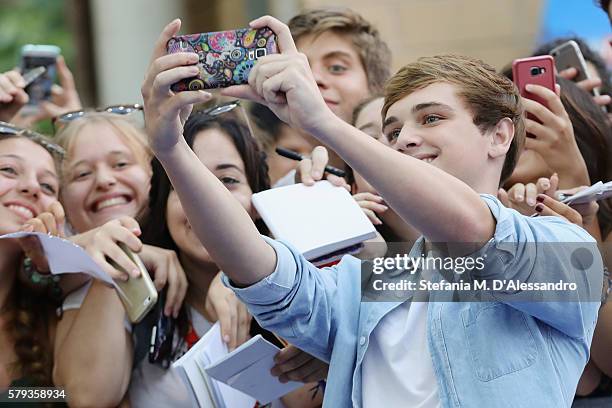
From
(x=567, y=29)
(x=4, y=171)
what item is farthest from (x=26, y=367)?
(x=567, y=29)

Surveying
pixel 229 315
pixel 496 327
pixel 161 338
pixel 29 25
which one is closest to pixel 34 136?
pixel 161 338

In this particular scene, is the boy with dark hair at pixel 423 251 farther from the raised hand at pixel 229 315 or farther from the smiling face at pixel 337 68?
the smiling face at pixel 337 68

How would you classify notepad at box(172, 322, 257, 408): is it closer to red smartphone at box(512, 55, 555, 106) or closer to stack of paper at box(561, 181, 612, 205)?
stack of paper at box(561, 181, 612, 205)

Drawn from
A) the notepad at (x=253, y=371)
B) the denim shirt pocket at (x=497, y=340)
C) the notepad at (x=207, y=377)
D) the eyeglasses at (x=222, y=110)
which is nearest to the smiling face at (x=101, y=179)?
the eyeglasses at (x=222, y=110)

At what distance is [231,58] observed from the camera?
2.00 m

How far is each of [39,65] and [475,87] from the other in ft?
5.49

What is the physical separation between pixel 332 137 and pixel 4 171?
123 centimetres

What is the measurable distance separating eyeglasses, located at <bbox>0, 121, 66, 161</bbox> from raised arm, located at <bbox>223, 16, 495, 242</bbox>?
1.14 meters

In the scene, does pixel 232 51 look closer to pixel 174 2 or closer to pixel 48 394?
pixel 48 394

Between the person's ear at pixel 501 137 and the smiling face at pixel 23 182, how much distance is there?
1.19 m

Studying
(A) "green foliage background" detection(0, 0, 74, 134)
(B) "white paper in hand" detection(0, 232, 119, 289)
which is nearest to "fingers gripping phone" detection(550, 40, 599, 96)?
(B) "white paper in hand" detection(0, 232, 119, 289)

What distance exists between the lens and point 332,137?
6.04 feet

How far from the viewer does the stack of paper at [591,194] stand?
2.35m

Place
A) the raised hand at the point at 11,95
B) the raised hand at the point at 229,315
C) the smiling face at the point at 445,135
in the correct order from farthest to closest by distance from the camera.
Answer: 1. the raised hand at the point at 11,95
2. the raised hand at the point at 229,315
3. the smiling face at the point at 445,135
